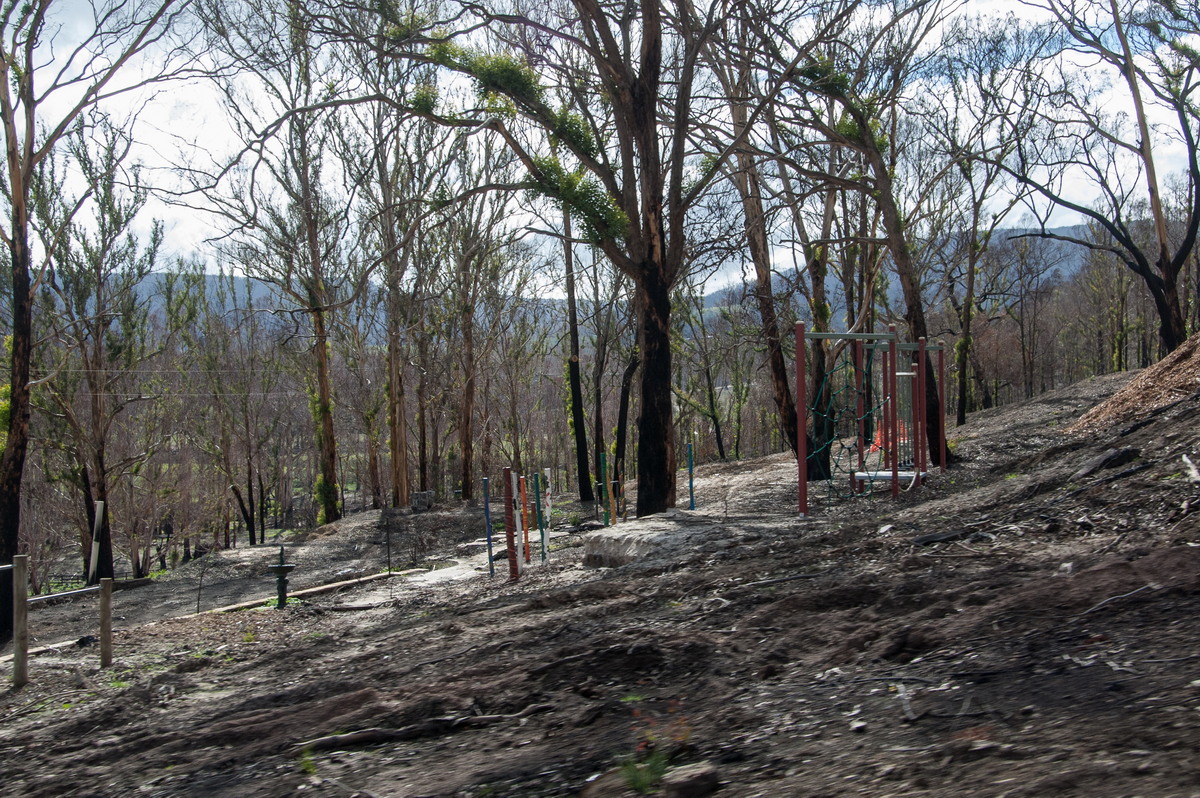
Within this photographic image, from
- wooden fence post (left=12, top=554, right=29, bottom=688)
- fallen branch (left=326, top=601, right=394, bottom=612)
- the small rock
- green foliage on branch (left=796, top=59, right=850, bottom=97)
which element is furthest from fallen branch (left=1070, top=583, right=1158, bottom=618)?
green foliage on branch (left=796, top=59, right=850, bottom=97)

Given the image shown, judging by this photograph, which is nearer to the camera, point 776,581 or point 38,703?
point 776,581

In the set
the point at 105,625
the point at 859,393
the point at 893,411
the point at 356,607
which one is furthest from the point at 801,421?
the point at 105,625

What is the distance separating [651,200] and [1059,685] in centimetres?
993

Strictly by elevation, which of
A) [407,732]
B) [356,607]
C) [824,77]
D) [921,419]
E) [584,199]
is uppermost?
[824,77]

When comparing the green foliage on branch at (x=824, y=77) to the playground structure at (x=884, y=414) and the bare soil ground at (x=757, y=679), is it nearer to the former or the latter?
the playground structure at (x=884, y=414)

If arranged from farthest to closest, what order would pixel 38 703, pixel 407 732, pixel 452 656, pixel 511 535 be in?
1. pixel 511 535
2. pixel 38 703
3. pixel 452 656
4. pixel 407 732

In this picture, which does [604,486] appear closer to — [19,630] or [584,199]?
[584,199]

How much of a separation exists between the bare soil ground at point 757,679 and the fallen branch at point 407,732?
0.5 inches

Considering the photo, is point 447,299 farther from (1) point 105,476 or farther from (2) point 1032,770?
(2) point 1032,770

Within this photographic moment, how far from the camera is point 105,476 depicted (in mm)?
25734

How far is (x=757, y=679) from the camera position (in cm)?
418

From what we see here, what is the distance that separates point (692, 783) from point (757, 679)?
1.24 meters

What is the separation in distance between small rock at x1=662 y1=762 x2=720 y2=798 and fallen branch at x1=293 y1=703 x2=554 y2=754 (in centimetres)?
126

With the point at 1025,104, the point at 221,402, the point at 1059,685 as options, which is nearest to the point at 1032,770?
the point at 1059,685
